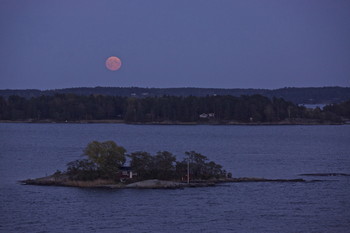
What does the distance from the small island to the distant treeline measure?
384ft

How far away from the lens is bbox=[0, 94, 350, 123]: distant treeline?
6865 inches

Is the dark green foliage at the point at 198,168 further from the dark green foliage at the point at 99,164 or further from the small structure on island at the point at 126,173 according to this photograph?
the dark green foliage at the point at 99,164

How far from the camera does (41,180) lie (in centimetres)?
5488

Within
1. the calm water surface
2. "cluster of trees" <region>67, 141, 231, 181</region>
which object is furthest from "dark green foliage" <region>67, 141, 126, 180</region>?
the calm water surface

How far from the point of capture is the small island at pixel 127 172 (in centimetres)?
5275

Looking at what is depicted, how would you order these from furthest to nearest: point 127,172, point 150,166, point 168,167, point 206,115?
1. point 206,115
2. point 127,172
3. point 168,167
4. point 150,166

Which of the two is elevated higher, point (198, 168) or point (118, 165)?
A: point (118, 165)

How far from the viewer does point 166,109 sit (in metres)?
177

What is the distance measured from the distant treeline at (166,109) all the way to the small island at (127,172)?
384 ft

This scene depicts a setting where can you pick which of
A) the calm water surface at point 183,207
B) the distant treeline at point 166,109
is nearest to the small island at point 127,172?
the calm water surface at point 183,207

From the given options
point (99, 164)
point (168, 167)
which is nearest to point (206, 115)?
point (168, 167)

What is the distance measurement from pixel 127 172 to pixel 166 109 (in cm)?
12260

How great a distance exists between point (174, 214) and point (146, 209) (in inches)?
90.0

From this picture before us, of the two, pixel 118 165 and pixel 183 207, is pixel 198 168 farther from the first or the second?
pixel 183 207
